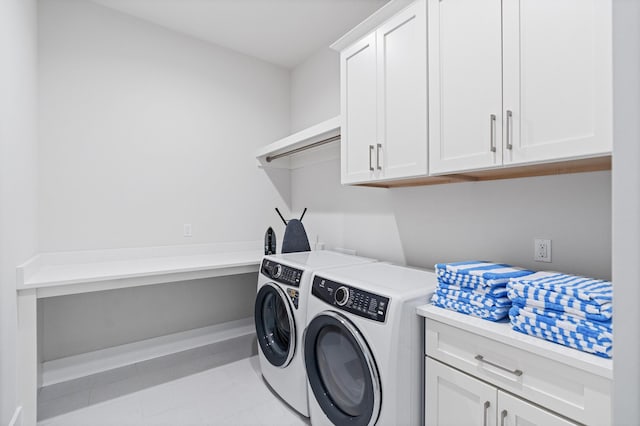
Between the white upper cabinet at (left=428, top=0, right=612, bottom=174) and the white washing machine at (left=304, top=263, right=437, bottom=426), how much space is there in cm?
65

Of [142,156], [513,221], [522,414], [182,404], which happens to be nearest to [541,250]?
[513,221]

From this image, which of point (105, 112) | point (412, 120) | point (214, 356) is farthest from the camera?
point (214, 356)

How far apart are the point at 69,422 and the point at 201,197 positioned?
1.80 metres

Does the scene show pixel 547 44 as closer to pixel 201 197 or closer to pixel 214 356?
pixel 201 197

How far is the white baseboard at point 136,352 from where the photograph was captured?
7.78ft

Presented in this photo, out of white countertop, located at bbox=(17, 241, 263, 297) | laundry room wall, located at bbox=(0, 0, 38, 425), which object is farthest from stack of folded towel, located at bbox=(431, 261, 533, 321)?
laundry room wall, located at bbox=(0, 0, 38, 425)

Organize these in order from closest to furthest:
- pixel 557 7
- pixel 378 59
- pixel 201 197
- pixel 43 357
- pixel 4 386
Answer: pixel 557 7
pixel 4 386
pixel 378 59
pixel 43 357
pixel 201 197

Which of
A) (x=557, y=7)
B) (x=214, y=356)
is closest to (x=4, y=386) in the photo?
(x=214, y=356)

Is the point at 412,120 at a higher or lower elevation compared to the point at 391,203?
higher

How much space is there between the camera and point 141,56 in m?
2.68

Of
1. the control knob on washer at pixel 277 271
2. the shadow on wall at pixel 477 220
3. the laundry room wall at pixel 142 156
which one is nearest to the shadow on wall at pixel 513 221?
the shadow on wall at pixel 477 220

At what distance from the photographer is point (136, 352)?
267cm

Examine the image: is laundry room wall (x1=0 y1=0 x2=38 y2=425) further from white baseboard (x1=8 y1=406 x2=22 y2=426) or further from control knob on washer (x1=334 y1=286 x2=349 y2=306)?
control knob on washer (x1=334 y1=286 x2=349 y2=306)

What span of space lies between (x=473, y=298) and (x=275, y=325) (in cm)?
137
